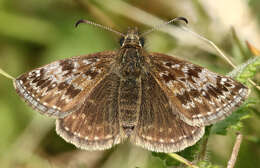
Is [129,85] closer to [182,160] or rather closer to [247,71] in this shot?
[182,160]

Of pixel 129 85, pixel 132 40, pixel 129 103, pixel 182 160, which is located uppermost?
pixel 132 40

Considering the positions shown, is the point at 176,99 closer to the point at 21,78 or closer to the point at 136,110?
the point at 136,110

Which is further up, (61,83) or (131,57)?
(131,57)

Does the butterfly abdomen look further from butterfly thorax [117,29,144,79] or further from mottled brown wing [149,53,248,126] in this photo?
mottled brown wing [149,53,248,126]

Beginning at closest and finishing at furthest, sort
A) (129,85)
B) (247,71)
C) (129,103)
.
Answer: (247,71), (129,103), (129,85)

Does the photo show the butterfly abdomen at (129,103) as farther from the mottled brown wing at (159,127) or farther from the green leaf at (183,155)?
the green leaf at (183,155)

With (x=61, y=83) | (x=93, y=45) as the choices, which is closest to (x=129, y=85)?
(x=61, y=83)

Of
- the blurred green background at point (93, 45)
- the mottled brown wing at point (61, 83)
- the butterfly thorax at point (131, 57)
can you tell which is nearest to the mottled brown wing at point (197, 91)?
the butterfly thorax at point (131, 57)
